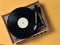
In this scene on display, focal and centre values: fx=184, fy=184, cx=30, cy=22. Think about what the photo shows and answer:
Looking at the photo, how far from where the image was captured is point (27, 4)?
1180mm

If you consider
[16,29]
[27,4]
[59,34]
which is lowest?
[59,34]

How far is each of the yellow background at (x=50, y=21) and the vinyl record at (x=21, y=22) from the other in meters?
0.05

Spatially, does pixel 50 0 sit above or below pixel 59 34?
above

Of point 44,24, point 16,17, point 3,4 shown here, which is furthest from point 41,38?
point 3,4

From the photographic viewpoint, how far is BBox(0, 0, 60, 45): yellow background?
1171mm

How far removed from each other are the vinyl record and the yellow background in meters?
0.05

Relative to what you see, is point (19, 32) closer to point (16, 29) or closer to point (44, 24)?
point (16, 29)

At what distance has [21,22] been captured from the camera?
3.77ft

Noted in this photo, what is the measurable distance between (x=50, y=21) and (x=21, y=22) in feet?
0.61

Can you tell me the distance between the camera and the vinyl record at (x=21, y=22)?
3.74ft

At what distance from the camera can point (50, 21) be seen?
118cm

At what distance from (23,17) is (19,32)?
0.10 metres

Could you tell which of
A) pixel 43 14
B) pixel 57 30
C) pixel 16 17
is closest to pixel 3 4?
pixel 16 17

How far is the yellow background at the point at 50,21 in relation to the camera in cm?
117
